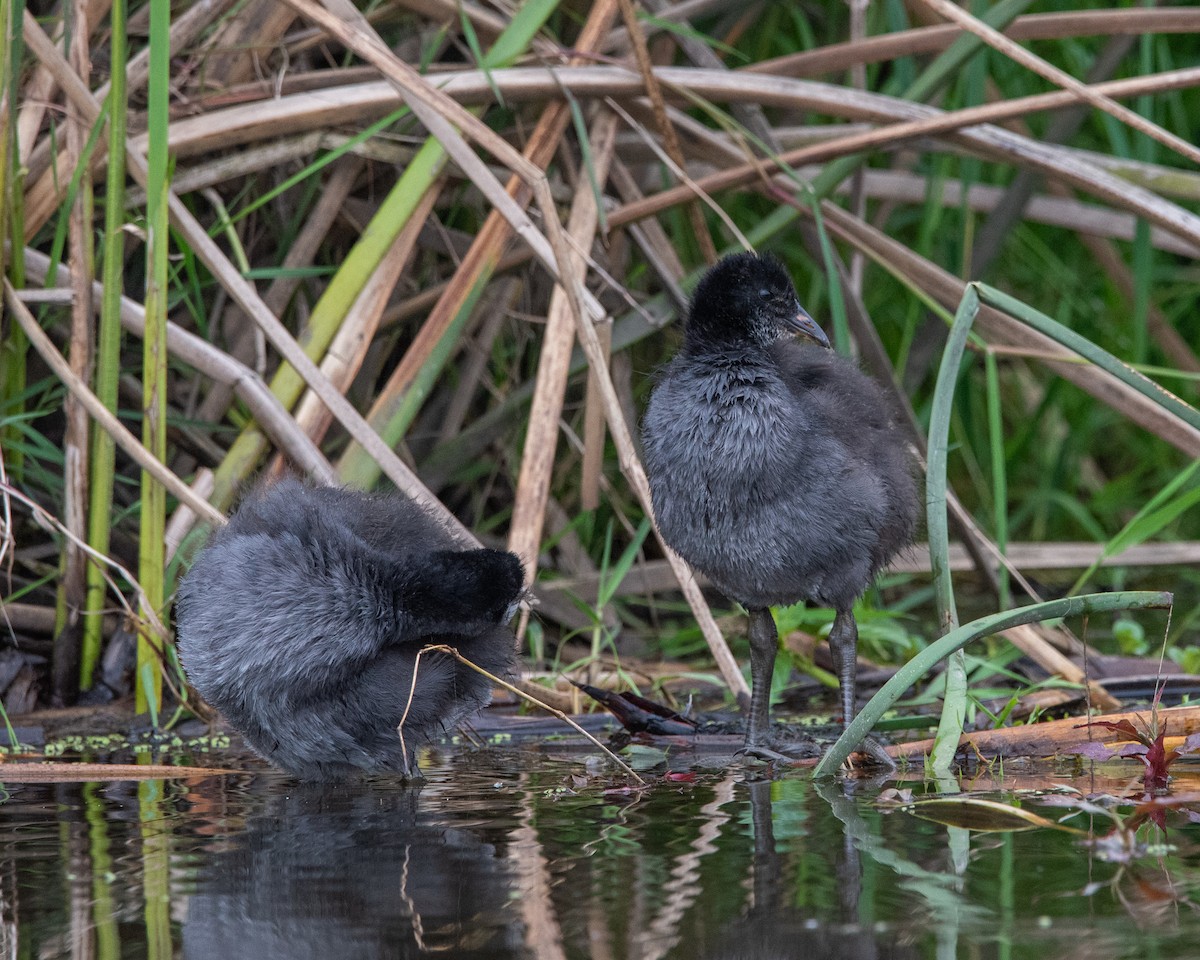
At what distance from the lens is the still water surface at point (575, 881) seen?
5.98 feet

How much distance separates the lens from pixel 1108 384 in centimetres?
430

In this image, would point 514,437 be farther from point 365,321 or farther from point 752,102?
point 752,102

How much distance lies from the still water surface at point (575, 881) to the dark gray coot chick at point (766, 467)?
0.59m

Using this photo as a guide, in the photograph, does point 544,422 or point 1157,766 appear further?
point 544,422

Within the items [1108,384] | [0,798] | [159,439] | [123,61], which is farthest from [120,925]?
[1108,384]

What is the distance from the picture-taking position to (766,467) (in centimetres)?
312

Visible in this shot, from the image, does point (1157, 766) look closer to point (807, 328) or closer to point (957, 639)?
point (957, 639)

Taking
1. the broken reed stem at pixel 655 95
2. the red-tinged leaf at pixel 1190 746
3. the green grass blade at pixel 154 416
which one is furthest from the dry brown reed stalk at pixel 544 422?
the red-tinged leaf at pixel 1190 746

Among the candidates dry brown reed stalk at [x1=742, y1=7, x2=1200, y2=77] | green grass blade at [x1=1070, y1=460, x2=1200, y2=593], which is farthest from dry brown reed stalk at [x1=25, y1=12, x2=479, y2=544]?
dry brown reed stalk at [x1=742, y1=7, x2=1200, y2=77]

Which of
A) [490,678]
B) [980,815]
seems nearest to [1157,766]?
[980,815]

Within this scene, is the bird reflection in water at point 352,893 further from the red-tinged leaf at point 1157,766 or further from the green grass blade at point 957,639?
the red-tinged leaf at point 1157,766

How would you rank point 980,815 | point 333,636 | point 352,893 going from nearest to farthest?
point 352,893 → point 980,815 → point 333,636

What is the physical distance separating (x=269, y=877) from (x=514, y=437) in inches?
104

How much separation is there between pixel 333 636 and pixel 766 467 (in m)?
0.98
